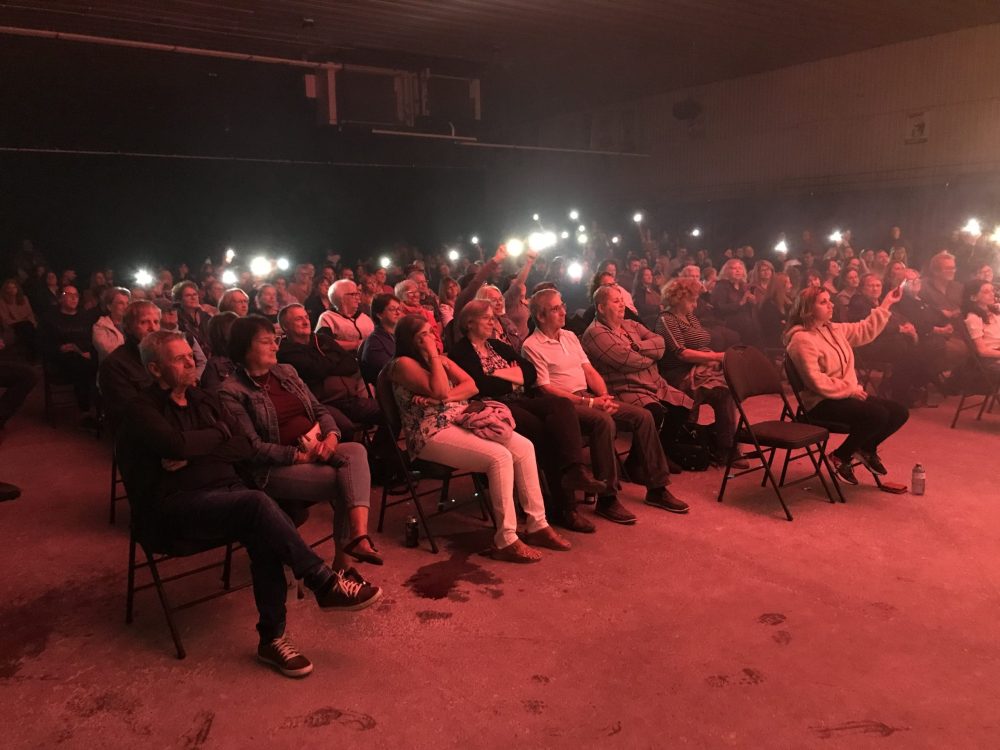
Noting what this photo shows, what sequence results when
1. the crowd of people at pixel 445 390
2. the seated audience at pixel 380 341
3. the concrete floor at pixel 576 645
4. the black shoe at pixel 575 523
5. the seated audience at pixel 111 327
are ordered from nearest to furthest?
the concrete floor at pixel 576 645 < the crowd of people at pixel 445 390 < the black shoe at pixel 575 523 < the seated audience at pixel 380 341 < the seated audience at pixel 111 327

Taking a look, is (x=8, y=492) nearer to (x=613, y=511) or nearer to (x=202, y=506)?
(x=202, y=506)

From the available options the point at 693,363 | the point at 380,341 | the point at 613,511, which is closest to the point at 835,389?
the point at 693,363

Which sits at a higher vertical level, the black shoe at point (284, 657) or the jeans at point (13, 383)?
the jeans at point (13, 383)

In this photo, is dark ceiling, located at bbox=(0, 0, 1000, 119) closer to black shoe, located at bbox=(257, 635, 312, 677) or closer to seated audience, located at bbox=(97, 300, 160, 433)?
seated audience, located at bbox=(97, 300, 160, 433)

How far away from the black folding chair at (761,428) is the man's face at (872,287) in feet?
8.45

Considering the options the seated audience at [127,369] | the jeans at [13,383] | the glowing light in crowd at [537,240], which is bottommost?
the jeans at [13,383]

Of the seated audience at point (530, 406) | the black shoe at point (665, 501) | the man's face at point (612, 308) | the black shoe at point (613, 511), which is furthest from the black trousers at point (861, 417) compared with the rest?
the seated audience at point (530, 406)

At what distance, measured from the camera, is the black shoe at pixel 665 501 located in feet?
14.2

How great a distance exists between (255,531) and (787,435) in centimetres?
279

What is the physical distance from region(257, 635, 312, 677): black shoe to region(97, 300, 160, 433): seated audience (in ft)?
5.64

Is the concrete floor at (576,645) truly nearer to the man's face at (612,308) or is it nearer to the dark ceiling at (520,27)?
the man's face at (612,308)

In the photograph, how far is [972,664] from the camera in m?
2.76

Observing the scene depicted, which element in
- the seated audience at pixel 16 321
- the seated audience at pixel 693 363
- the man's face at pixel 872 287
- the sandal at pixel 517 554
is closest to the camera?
the sandal at pixel 517 554

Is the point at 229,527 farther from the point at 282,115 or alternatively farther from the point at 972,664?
the point at 282,115
